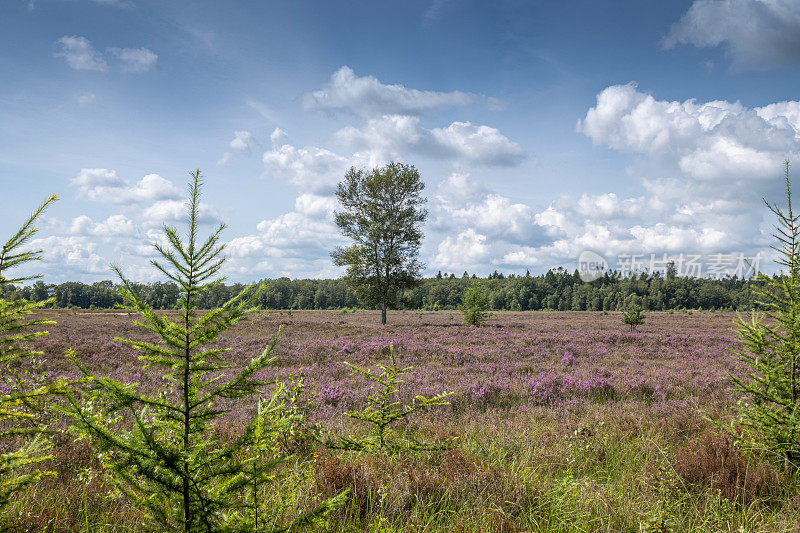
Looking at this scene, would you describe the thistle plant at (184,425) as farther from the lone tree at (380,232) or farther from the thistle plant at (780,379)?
the lone tree at (380,232)

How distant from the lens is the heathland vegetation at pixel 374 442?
6.15ft

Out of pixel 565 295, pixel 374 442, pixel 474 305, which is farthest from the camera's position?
pixel 565 295

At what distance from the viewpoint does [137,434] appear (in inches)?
70.2

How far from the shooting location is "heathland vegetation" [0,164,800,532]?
1875mm

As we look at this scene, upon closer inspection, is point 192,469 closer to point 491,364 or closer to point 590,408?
point 590,408

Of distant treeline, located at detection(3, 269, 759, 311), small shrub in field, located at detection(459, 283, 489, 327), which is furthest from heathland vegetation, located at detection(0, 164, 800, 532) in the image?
distant treeline, located at detection(3, 269, 759, 311)

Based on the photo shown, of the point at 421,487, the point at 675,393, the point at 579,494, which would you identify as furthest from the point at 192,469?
the point at 675,393

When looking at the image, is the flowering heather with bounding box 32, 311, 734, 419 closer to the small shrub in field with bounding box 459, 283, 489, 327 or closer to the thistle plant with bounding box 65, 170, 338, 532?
the thistle plant with bounding box 65, 170, 338, 532

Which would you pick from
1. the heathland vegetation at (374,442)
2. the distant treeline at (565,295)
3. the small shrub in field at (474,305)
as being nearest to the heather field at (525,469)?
the heathland vegetation at (374,442)

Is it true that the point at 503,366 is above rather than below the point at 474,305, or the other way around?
below

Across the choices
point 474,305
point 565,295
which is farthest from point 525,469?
point 565,295

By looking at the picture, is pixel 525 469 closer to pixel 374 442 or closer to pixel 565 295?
pixel 374 442

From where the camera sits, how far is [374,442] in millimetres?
3656

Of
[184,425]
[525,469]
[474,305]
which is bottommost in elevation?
[525,469]
